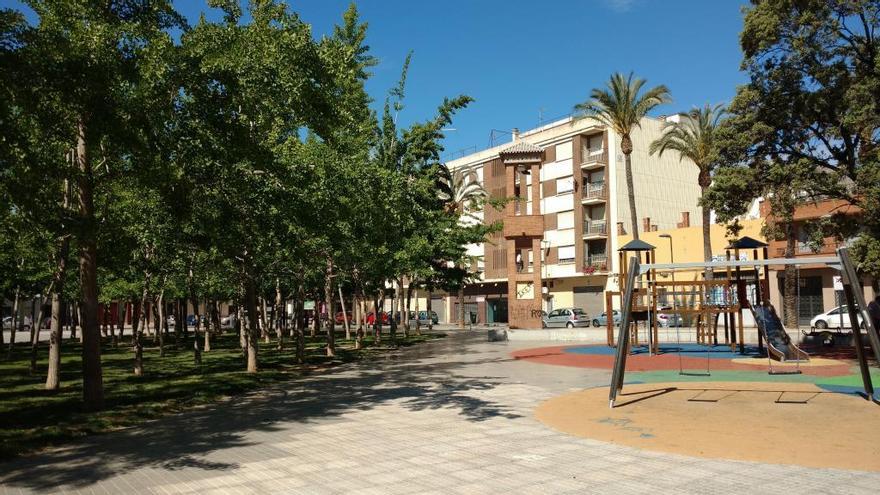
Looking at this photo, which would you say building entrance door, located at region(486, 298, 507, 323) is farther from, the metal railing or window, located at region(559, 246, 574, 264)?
the metal railing

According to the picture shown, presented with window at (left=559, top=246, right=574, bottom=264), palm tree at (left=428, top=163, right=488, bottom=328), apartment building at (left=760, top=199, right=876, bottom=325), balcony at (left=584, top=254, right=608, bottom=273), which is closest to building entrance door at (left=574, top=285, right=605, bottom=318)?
balcony at (left=584, top=254, right=608, bottom=273)

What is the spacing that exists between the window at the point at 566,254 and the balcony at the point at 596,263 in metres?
1.75

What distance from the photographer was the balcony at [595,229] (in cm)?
5644

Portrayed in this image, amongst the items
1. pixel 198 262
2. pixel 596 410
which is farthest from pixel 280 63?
pixel 198 262

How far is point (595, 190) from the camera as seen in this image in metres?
57.3

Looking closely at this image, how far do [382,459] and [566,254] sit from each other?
52587mm

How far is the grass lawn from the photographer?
10727mm

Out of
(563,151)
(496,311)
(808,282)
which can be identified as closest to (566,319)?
(808,282)

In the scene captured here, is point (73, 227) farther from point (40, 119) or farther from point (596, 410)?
point (596, 410)

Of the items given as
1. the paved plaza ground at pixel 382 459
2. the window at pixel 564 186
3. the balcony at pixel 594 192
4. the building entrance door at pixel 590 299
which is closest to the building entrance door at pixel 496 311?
the building entrance door at pixel 590 299

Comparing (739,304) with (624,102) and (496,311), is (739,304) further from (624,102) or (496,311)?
(496,311)

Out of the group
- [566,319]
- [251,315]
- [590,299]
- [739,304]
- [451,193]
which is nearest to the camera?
[251,315]

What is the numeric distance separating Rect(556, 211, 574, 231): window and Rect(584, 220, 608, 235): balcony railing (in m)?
1.49

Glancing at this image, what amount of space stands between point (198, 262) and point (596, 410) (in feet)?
50.9
